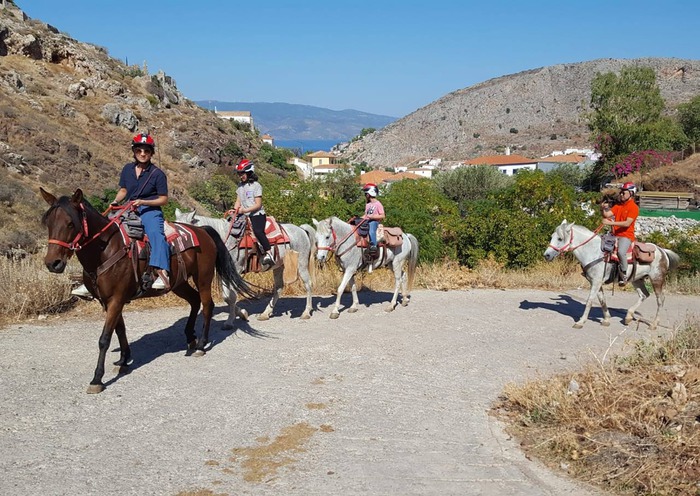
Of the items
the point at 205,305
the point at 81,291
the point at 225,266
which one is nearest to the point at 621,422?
the point at 205,305

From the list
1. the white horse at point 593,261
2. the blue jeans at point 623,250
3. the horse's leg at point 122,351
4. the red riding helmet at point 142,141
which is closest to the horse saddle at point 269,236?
the red riding helmet at point 142,141

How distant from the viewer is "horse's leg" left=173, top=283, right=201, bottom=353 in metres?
9.09

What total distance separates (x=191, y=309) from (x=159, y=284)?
1.14 metres

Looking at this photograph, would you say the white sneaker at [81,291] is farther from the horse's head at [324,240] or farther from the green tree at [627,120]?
the green tree at [627,120]

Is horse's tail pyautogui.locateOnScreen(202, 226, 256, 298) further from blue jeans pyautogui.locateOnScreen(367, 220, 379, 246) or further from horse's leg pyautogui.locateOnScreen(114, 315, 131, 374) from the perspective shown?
blue jeans pyautogui.locateOnScreen(367, 220, 379, 246)

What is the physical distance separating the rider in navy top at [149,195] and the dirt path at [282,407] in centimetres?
148

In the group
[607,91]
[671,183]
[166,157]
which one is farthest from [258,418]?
[607,91]

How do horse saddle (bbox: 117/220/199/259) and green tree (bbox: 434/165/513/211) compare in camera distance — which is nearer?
horse saddle (bbox: 117/220/199/259)

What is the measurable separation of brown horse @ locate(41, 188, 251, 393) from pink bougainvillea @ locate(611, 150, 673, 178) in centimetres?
6245

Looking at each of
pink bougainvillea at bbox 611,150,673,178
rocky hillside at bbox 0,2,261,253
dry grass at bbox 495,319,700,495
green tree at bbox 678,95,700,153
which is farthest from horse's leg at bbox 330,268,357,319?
green tree at bbox 678,95,700,153

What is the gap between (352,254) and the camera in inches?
477

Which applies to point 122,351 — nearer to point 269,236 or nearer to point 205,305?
point 205,305

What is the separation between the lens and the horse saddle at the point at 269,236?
35.1 ft

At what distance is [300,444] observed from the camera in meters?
6.11
